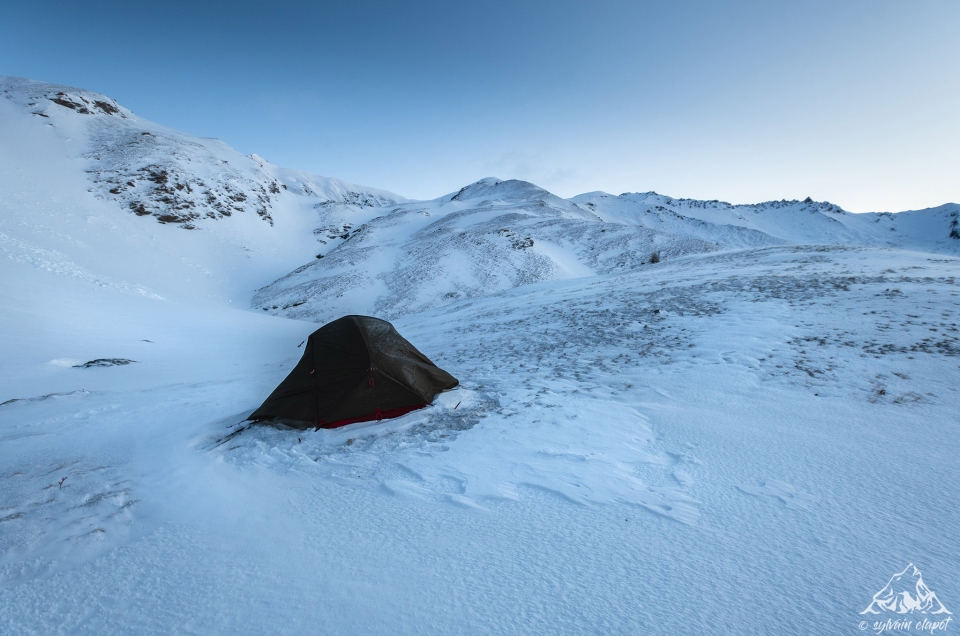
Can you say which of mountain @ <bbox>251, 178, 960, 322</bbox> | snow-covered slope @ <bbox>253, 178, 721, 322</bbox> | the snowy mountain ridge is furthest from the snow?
the snowy mountain ridge

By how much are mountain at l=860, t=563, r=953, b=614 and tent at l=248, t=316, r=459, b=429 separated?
5825mm

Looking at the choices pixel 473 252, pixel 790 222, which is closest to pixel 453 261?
pixel 473 252

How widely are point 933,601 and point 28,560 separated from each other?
733 cm

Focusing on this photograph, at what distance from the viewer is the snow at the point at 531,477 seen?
2.87 metres

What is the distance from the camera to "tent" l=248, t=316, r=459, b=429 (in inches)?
256

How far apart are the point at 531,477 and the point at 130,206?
180 feet

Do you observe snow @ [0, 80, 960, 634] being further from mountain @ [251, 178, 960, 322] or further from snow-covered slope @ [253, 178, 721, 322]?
mountain @ [251, 178, 960, 322]

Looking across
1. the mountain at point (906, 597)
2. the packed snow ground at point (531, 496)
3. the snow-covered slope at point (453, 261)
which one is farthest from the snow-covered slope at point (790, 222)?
the mountain at point (906, 597)

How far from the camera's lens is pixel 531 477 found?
4.66 meters

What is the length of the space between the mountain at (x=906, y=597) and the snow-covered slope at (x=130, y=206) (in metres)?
32.2

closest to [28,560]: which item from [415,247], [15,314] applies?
[15,314]

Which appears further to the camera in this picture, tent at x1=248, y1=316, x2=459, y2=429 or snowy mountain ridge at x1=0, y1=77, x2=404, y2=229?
snowy mountain ridge at x1=0, y1=77, x2=404, y2=229

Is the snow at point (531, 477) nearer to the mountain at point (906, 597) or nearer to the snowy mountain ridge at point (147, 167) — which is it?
the mountain at point (906, 597)

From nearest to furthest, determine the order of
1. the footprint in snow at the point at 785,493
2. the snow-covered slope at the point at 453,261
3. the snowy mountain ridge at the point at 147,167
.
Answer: the footprint in snow at the point at 785,493 → the snow-covered slope at the point at 453,261 → the snowy mountain ridge at the point at 147,167
